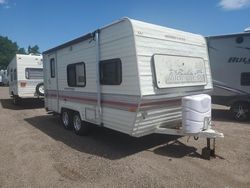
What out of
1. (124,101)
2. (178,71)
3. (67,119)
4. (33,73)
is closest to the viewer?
(124,101)

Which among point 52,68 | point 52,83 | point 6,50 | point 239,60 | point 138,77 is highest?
point 6,50

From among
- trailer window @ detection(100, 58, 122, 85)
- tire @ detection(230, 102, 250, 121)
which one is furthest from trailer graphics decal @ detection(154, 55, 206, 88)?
tire @ detection(230, 102, 250, 121)

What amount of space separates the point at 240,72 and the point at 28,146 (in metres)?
7.71

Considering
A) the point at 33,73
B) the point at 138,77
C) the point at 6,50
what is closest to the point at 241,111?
the point at 138,77

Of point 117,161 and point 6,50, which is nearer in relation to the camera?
point 117,161

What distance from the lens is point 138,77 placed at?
5.47m

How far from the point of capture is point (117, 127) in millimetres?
6262

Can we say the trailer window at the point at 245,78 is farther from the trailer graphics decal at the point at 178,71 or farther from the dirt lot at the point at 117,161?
the trailer graphics decal at the point at 178,71

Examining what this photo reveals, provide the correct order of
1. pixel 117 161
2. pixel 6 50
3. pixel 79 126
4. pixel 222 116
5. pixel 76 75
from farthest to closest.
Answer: pixel 6 50
pixel 222 116
pixel 79 126
pixel 76 75
pixel 117 161

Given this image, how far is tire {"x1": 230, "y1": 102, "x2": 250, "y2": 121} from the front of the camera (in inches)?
391

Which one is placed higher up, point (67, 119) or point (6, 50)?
point (6, 50)

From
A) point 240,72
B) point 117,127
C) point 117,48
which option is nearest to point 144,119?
point 117,127

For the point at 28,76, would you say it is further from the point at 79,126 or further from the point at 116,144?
the point at 116,144

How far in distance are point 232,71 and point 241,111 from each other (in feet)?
5.02
